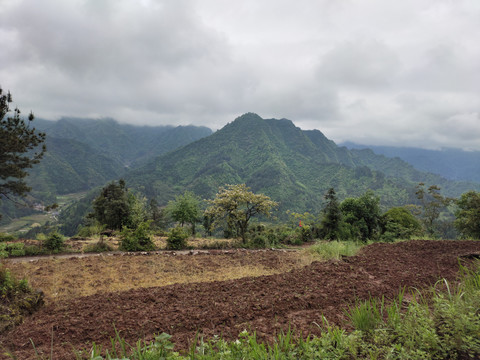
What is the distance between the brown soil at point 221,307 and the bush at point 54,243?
26.7 feet

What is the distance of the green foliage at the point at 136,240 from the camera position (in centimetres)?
1255

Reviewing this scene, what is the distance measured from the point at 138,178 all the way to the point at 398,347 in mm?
211412

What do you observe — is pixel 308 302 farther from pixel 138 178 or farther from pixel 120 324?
pixel 138 178

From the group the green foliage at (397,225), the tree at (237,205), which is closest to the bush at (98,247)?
the tree at (237,205)

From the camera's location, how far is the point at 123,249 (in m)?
12.5

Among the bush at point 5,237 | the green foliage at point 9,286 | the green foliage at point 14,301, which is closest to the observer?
the green foliage at point 14,301

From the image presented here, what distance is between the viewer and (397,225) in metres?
17.4

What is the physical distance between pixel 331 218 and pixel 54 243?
16336 millimetres

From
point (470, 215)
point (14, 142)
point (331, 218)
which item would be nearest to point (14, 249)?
point (14, 142)

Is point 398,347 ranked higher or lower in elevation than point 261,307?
higher

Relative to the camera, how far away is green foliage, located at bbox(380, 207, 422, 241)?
644 inches

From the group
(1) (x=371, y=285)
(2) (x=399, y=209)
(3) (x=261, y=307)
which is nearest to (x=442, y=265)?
(1) (x=371, y=285)

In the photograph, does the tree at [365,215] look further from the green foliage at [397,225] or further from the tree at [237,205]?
the tree at [237,205]

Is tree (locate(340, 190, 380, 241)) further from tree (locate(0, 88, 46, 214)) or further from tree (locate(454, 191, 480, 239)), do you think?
tree (locate(0, 88, 46, 214))
